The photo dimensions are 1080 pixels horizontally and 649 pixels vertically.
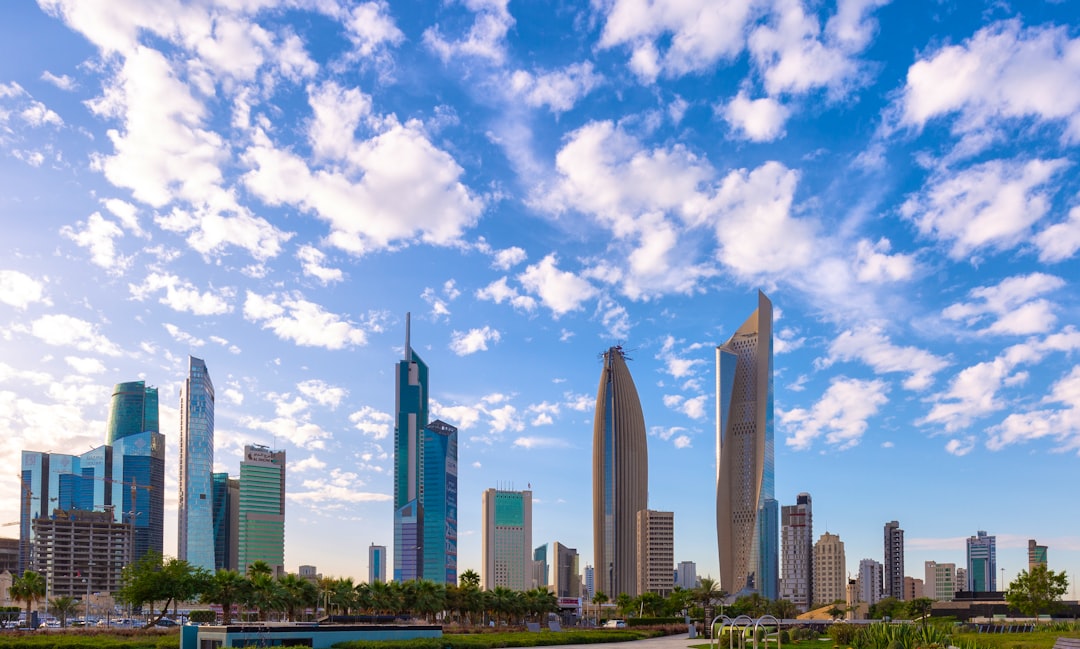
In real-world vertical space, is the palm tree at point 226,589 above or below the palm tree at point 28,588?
above

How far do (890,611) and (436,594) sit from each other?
6972 centimetres

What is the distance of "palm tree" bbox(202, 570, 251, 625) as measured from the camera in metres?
74.8

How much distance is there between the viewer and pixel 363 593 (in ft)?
275

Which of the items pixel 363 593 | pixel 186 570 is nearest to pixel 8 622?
pixel 186 570

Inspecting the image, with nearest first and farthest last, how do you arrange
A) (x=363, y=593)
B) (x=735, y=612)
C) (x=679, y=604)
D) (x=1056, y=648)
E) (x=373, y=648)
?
(x=1056, y=648) < (x=373, y=648) < (x=363, y=593) < (x=735, y=612) < (x=679, y=604)

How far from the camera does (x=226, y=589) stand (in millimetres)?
75375

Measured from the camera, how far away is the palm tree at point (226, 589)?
74812mm

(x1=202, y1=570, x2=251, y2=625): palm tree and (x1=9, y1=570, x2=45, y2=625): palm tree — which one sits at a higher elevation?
(x1=202, y1=570, x2=251, y2=625): palm tree

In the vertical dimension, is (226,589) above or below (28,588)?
above

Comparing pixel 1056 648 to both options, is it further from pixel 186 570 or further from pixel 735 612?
pixel 735 612

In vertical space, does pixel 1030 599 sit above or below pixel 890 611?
above

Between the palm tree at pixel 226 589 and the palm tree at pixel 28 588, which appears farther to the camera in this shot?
the palm tree at pixel 28 588

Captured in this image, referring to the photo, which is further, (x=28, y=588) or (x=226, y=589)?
(x=28, y=588)

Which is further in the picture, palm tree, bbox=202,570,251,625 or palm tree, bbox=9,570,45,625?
palm tree, bbox=9,570,45,625
